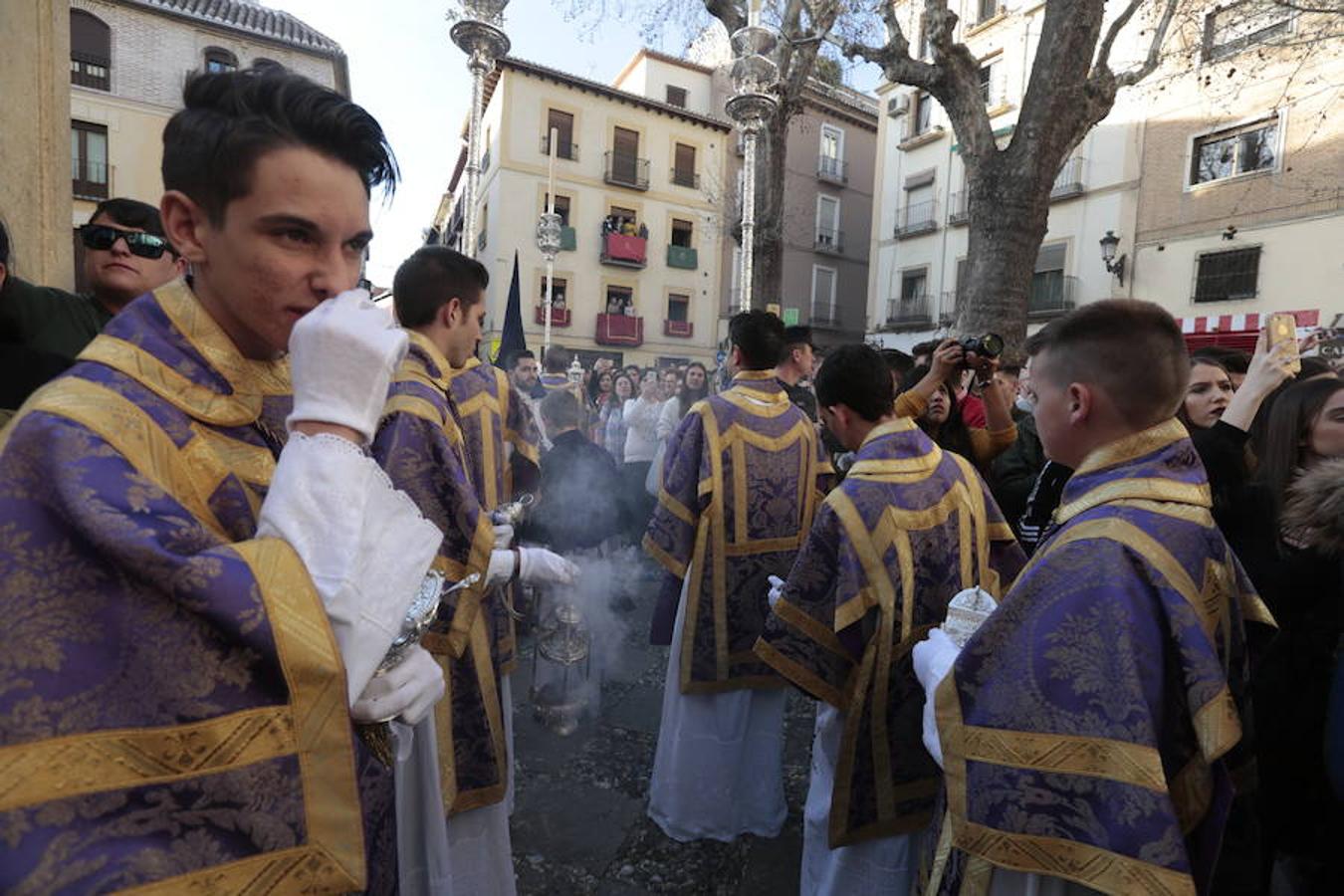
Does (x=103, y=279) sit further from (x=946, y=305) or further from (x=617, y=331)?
(x=617, y=331)

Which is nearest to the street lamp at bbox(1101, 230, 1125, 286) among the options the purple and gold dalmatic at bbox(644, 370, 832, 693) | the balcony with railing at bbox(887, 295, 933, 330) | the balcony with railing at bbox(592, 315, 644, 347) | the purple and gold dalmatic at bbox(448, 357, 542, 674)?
the balcony with railing at bbox(887, 295, 933, 330)

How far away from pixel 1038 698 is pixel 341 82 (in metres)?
27.6

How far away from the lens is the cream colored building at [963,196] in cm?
1872

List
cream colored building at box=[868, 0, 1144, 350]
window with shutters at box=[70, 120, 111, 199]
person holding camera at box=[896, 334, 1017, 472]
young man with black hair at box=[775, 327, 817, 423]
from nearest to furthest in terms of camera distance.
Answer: person holding camera at box=[896, 334, 1017, 472], young man with black hair at box=[775, 327, 817, 423], cream colored building at box=[868, 0, 1144, 350], window with shutters at box=[70, 120, 111, 199]

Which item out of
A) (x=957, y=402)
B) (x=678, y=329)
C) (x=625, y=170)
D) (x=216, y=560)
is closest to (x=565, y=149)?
(x=625, y=170)

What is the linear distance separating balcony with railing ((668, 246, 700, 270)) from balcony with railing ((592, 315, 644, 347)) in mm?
3069

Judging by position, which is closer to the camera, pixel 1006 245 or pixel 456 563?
pixel 456 563

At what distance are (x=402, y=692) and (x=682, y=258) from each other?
29.4 metres

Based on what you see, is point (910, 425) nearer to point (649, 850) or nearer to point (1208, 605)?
point (1208, 605)

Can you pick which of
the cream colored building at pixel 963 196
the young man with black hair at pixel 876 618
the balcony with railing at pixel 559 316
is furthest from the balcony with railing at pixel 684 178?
the young man with black hair at pixel 876 618

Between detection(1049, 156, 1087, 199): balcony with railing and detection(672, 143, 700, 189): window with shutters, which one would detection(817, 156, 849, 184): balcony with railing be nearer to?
detection(672, 143, 700, 189): window with shutters

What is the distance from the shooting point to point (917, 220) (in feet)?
80.3

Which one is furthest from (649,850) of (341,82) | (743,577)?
(341,82)

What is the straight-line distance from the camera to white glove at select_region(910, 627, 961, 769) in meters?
1.70
